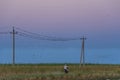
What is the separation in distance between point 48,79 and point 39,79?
78 cm

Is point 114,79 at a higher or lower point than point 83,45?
lower

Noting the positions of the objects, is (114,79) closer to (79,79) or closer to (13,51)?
(79,79)

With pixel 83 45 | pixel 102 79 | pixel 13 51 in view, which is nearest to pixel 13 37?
pixel 13 51

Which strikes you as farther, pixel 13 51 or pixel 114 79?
pixel 13 51

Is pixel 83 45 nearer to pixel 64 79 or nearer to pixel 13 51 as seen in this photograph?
pixel 13 51

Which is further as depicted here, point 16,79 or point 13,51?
point 13,51

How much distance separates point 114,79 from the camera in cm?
2898

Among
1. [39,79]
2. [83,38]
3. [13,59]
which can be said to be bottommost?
[39,79]

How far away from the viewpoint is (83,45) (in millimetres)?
61438

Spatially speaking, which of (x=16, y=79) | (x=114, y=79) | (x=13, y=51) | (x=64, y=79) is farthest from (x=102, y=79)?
(x=13, y=51)

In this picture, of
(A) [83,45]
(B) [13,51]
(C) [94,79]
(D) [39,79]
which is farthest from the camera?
(A) [83,45]

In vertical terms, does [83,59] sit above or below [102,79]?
above

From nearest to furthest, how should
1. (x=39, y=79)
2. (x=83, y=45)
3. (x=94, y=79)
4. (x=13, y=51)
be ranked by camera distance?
(x=39, y=79)
(x=94, y=79)
(x=13, y=51)
(x=83, y=45)

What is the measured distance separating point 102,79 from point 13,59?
88.8ft
